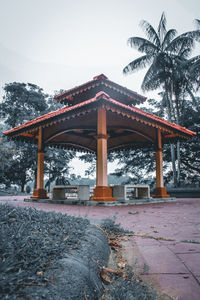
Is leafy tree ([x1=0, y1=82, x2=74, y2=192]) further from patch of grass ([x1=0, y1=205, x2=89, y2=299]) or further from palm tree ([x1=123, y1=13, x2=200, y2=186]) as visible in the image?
patch of grass ([x1=0, y1=205, x2=89, y2=299])

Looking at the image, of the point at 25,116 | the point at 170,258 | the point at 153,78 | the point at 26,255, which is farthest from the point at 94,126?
the point at 25,116

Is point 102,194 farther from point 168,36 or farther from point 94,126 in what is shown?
point 168,36

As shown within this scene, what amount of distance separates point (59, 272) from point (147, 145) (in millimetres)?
13447

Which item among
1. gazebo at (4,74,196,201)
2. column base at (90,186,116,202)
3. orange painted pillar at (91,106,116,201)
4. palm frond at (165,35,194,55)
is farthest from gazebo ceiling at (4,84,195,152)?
palm frond at (165,35,194,55)

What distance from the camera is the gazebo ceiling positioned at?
8.16 meters

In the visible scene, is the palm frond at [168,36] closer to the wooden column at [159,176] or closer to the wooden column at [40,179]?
the wooden column at [159,176]

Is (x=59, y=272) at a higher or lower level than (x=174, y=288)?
higher

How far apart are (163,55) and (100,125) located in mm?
13130

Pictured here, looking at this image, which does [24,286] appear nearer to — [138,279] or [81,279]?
[81,279]

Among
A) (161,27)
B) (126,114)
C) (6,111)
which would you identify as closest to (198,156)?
(161,27)

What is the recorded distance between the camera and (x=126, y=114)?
831 cm

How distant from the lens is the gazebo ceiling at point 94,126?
26.8 feet

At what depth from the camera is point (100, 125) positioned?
28.0 ft

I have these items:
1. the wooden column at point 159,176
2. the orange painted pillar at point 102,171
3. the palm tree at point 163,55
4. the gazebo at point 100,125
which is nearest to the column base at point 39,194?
the gazebo at point 100,125
